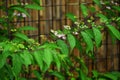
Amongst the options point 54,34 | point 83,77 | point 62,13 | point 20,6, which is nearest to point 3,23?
point 20,6

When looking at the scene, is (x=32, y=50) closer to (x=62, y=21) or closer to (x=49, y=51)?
(x=49, y=51)

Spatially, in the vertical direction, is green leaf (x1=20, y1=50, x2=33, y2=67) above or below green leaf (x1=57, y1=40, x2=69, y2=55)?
above

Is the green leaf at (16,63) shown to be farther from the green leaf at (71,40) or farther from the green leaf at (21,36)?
the green leaf at (71,40)

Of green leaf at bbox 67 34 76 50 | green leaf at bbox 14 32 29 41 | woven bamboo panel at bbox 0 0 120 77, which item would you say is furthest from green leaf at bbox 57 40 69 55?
woven bamboo panel at bbox 0 0 120 77

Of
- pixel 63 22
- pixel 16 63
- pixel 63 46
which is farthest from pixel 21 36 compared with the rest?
pixel 63 22

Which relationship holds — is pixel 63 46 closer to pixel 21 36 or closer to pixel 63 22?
pixel 21 36

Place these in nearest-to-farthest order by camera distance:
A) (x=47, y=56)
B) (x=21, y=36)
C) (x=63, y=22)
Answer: (x=47, y=56), (x=21, y=36), (x=63, y=22)

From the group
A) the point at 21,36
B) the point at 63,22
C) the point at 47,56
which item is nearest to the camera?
the point at 47,56

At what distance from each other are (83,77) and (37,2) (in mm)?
715

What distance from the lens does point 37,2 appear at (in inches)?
103

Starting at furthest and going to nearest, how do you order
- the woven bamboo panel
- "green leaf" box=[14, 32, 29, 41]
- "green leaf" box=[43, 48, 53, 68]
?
the woven bamboo panel, "green leaf" box=[14, 32, 29, 41], "green leaf" box=[43, 48, 53, 68]

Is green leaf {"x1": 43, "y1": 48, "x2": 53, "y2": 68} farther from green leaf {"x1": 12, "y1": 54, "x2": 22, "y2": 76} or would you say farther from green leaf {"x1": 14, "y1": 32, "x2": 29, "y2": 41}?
green leaf {"x1": 14, "y1": 32, "x2": 29, "y2": 41}

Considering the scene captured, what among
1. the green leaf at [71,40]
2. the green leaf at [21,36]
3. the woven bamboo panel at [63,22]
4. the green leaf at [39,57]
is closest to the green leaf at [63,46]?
the green leaf at [71,40]

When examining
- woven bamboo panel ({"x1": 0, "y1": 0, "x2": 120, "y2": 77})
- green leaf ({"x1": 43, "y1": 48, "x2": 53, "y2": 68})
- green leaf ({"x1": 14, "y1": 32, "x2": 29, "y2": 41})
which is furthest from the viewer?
woven bamboo panel ({"x1": 0, "y1": 0, "x2": 120, "y2": 77})
